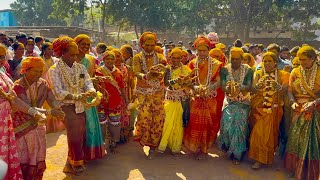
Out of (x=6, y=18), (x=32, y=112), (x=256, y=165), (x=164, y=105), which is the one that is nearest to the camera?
(x=32, y=112)

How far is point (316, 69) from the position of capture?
4.60m

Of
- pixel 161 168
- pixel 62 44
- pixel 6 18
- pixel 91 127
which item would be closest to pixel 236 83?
pixel 161 168

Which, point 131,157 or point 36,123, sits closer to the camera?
point 36,123

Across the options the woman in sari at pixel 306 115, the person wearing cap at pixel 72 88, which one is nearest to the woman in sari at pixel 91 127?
the person wearing cap at pixel 72 88

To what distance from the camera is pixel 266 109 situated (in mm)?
4965

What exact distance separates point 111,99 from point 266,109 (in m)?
2.65

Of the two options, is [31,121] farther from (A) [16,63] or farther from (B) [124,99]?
(A) [16,63]

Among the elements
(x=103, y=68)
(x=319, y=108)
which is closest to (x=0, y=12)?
(x=103, y=68)

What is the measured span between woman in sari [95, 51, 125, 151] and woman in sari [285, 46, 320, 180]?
2904 mm

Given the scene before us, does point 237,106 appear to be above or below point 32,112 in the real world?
below

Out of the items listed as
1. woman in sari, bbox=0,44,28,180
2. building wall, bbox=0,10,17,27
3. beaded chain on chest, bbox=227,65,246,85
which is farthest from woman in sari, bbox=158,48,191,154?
building wall, bbox=0,10,17,27

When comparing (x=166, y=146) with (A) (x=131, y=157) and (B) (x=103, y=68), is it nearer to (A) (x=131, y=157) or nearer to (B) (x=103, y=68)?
(A) (x=131, y=157)

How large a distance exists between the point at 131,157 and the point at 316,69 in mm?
3381

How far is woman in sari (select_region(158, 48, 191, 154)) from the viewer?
5.54m
